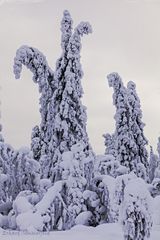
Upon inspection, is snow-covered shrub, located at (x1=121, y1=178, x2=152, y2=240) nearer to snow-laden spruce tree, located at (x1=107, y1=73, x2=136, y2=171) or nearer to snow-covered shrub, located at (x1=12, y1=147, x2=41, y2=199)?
snow-covered shrub, located at (x1=12, y1=147, x2=41, y2=199)

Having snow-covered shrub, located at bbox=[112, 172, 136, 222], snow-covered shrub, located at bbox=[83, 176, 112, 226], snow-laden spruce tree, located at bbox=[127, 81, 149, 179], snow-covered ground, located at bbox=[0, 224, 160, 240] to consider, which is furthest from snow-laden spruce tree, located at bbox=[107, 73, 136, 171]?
snow-covered ground, located at bbox=[0, 224, 160, 240]

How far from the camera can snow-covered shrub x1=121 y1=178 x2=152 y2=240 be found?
9.70 meters

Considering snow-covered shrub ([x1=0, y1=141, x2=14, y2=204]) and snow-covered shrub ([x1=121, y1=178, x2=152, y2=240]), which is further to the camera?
snow-covered shrub ([x1=0, y1=141, x2=14, y2=204])

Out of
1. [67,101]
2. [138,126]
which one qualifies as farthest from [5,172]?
[138,126]

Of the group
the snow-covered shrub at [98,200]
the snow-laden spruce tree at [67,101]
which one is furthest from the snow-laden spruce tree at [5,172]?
the snow-laden spruce tree at [67,101]

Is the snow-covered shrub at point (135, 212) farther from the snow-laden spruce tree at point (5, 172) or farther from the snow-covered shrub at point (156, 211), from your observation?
the snow-laden spruce tree at point (5, 172)

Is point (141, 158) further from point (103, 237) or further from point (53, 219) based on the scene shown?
point (103, 237)

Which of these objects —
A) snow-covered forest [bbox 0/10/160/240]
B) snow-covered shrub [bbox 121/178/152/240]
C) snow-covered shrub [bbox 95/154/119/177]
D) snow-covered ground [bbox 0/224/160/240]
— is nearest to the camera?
snow-covered shrub [bbox 121/178/152/240]

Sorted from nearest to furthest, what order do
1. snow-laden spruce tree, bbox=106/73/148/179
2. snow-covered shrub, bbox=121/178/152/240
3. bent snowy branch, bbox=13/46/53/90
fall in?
snow-covered shrub, bbox=121/178/152/240, bent snowy branch, bbox=13/46/53/90, snow-laden spruce tree, bbox=106/73/148/179

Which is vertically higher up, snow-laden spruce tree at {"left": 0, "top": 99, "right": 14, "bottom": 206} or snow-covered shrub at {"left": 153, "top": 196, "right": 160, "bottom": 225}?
snow-laden spruce tree at {"left": 0, "top": 99, "right": 14, "bottom": 206}

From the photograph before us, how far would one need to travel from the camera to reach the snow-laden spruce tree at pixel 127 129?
32.8 m

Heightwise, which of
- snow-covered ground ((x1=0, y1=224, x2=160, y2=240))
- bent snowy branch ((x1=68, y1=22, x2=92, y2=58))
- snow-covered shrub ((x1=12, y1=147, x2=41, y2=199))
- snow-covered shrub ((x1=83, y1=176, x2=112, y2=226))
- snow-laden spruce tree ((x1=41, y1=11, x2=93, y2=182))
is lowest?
snow-covered ground ((x1=0, y1=224, x2=160, y2=240))

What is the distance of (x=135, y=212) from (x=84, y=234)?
283 cm

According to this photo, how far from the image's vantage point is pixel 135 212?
971 cm
